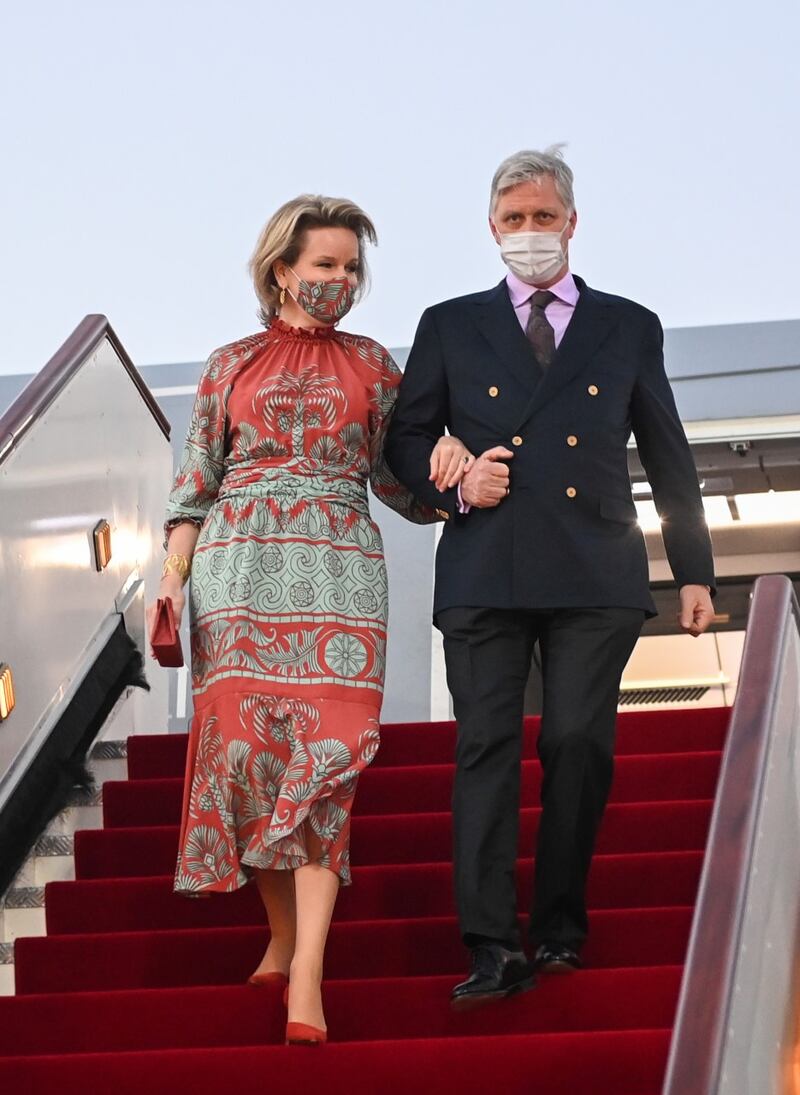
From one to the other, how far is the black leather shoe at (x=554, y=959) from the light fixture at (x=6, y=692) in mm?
1755

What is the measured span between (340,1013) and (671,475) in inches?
51.8

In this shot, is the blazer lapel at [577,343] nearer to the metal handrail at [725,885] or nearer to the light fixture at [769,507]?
the metal handrail at [725,885]

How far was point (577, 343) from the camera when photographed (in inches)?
145

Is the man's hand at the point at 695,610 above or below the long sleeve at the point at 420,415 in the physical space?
below

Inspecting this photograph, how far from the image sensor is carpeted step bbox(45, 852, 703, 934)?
4.06 metres

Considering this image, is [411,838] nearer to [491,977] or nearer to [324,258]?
[491,977]

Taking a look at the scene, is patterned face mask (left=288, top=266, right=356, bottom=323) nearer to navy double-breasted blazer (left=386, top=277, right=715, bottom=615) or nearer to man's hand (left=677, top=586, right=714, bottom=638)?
navy double-breasted blazer (left=386, top=277, right=715, bottom=615)

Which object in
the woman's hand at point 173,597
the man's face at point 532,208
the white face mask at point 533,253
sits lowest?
the woman's hand at point 173,597

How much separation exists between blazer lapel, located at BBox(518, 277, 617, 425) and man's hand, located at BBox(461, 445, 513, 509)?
107 mm

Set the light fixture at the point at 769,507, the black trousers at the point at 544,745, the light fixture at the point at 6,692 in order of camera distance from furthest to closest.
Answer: the light fixture at the point at 769,507
the light fixture at the point at 6,692
the black trousers at the point at 544,745

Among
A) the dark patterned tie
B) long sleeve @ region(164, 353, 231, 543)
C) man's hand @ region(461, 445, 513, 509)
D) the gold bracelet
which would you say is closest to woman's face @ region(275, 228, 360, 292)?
long sleeve @ region(164, 353, 231, 543)

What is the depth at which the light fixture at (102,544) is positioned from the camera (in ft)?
18.6

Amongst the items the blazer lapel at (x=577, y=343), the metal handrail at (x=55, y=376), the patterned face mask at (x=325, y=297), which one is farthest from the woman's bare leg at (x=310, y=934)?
the metal handrail at (x=55, y=376)

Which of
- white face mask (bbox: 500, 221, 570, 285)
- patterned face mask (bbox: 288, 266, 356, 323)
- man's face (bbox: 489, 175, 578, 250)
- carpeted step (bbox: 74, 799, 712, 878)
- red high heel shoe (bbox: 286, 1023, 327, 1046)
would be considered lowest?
red high heel shoe (bbox: 286, 1023, 327, 1046)
